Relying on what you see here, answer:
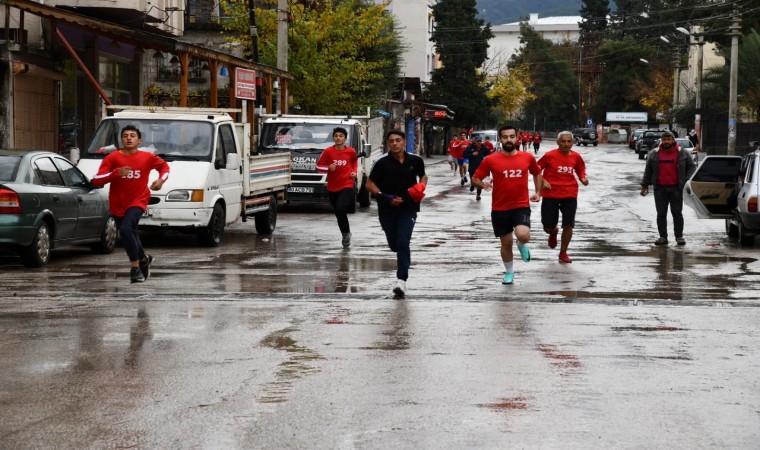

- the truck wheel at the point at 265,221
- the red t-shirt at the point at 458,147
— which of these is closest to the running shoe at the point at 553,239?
the truck wheel at the point at 265,221

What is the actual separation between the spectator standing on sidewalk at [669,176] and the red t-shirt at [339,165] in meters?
4.53

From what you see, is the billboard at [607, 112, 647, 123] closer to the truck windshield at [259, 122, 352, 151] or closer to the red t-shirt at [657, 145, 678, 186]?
the truck windshield at [259, 122, 352, 151]

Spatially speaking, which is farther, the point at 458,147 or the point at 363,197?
the point at 458,147

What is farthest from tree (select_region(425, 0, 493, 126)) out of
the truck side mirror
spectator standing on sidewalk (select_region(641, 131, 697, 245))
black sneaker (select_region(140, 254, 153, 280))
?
black sneaker (select_region(140, 254, 153, 280))

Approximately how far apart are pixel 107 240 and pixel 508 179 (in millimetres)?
6453

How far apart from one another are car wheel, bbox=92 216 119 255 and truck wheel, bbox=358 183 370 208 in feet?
40.8

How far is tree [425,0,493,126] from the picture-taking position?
89438 mm

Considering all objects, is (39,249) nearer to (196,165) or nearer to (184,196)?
(184,196)

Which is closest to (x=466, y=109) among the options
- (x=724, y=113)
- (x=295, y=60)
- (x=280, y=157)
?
(x=724, y=113)

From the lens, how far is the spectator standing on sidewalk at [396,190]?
42.0ft

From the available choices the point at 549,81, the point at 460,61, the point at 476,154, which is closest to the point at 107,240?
the point at 476,154

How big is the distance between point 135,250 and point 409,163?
312 cm

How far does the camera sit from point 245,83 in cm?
2973

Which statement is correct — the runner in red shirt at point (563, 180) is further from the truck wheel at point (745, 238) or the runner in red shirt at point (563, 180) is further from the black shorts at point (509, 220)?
the truck wheel at point (745, 238)
